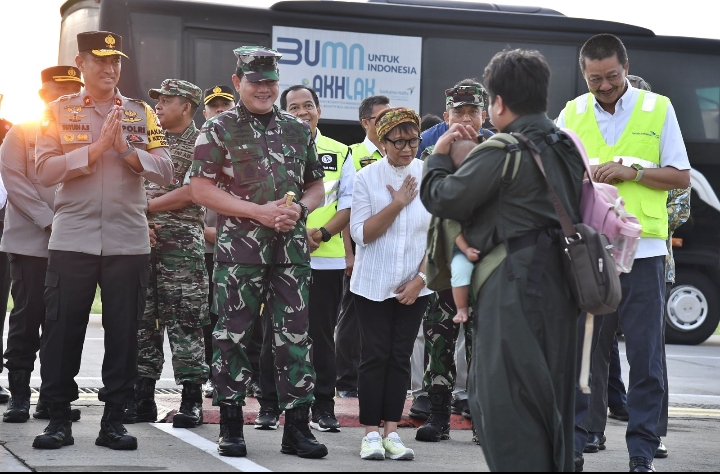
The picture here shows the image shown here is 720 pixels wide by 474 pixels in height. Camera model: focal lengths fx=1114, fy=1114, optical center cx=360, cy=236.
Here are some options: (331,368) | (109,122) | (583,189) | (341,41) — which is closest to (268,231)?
(109,122)

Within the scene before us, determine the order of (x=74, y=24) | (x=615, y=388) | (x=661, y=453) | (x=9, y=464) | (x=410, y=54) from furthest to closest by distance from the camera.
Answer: (x=410, y=54) → (x=74, y=24) → (x=615, y=388) → (x=661, y=453) → (x=9, y=464)

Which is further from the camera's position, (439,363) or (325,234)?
(325,234)

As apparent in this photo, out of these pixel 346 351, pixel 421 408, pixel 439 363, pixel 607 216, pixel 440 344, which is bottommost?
pixel 421 408

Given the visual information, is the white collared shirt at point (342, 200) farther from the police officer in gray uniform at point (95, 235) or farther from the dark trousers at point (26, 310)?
the dark trousers at point (26, 310)

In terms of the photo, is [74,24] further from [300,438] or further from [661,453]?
[661,453]

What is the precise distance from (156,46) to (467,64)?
4.19m

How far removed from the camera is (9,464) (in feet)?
17.4

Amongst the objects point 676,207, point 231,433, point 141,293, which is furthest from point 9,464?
point 676,207

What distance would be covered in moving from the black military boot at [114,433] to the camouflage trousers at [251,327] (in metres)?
0.52

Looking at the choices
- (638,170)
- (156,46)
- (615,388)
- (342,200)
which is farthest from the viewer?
(156,46)

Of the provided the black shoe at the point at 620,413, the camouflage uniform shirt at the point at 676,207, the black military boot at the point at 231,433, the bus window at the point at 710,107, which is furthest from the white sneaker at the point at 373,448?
the bus window at the point at 710,107

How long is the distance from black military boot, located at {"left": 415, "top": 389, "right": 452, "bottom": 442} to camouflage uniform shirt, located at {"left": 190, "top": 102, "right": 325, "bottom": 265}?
135 centimetres

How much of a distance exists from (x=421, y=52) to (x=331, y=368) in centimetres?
867

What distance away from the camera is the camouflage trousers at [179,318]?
691 centimetres
